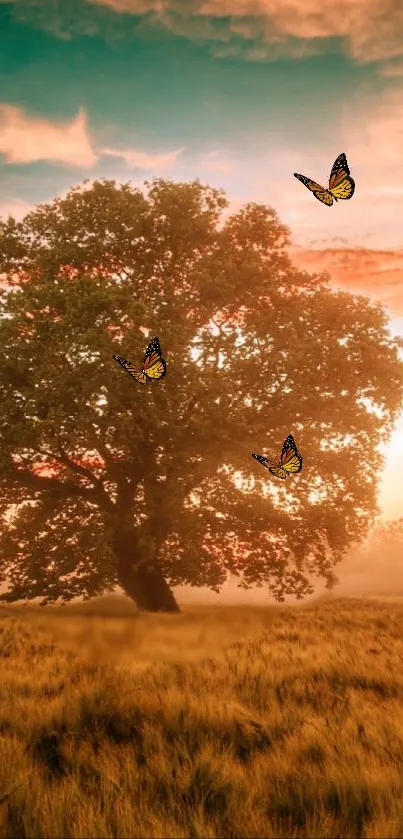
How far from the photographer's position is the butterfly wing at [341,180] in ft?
34.9

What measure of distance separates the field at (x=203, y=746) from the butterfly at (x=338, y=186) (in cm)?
726

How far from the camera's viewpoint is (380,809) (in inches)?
116

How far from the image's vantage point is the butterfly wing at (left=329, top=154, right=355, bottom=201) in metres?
10.6

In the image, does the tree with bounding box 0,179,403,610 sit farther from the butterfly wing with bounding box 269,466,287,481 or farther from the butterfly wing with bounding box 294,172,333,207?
the butterfly wing with bounding box 294,172,333,207

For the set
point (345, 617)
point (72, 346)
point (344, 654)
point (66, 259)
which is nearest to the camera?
point (344, 654)

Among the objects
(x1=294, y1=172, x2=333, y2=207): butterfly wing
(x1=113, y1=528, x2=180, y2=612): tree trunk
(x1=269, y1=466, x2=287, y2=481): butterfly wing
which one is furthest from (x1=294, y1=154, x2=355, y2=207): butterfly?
(x1=113, y1=528, x2=180, y2=612): tree trunk

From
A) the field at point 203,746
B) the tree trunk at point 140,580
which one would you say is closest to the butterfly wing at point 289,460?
the field at point 203,746

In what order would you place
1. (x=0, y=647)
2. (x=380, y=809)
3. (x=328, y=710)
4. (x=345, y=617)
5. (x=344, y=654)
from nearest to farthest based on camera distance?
1. (x=380, y=809)
2. (x=328, y=710)
3. (x=344, y=654)
4. (x=0, y=647)
5. (x=345, y=617)

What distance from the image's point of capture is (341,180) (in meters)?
10.8

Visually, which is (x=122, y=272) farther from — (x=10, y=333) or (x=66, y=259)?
(x=10, y=333)

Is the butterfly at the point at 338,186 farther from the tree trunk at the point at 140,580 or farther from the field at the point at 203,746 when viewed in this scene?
the tree trunk at the point at 140,580

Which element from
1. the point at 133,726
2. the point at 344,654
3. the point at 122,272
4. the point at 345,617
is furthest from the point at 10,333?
the point at 133,726

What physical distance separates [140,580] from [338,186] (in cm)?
1641

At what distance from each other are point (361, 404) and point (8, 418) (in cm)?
1173
